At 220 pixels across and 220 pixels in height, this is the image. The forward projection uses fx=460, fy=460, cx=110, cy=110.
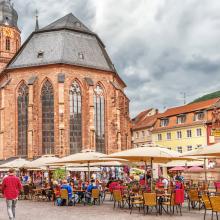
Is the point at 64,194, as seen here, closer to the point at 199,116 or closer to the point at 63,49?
the point at 63,49

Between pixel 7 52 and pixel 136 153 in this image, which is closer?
pixel 136 153

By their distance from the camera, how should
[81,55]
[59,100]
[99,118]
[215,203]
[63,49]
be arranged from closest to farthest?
[215,203], [59,100], [99,118], [63,49], [81,55]

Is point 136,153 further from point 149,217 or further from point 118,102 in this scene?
point 118,102

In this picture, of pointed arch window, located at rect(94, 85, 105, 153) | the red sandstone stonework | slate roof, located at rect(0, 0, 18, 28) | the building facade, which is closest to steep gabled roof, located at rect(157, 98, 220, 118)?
the building facade

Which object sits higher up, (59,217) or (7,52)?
(7,52)

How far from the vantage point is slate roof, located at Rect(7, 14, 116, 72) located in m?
46.5

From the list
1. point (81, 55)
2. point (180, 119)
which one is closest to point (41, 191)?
point (81, 55)

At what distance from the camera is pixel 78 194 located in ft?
70.7

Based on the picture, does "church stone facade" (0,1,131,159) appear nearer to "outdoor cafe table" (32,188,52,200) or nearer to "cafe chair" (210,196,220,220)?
"outdoor cafe table" (32,188,52,200)

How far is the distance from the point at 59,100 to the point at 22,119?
4.93 m

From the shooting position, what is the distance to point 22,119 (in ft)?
151

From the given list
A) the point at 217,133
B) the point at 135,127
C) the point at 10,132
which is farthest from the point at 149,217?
the point at 135,127

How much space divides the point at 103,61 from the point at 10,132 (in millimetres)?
12286

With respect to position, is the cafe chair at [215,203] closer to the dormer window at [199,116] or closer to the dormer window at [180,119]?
the dormer window at [199,116]
